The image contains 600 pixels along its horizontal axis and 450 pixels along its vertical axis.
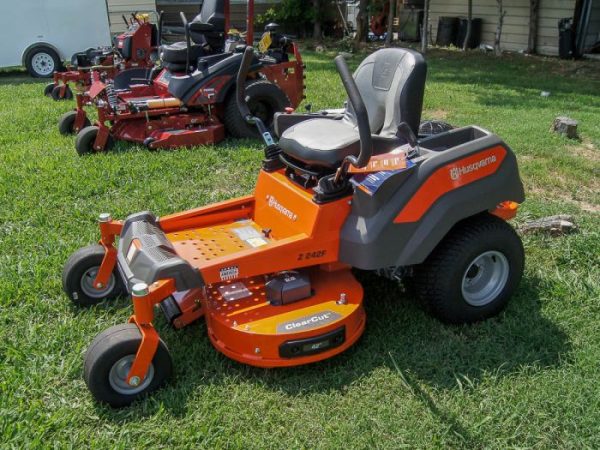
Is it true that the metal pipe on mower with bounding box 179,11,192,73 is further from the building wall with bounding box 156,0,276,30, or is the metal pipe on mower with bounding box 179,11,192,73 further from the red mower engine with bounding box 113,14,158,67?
the building wall with bounding box 156,0,276,30

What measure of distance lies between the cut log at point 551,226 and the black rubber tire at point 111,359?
268 cm

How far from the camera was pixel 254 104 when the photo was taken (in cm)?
657

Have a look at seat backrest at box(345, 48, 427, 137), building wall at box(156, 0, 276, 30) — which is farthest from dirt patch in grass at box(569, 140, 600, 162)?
building wall at box(156, 0, 276, 30)

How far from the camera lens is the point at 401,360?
9.48 feet

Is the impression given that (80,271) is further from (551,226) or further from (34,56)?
(34,56)

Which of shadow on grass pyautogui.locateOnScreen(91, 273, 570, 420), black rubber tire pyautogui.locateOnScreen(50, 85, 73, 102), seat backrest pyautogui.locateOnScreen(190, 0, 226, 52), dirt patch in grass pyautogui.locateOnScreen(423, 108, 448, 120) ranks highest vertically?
seat backrest pyautogui.locateOnScreen(190, 0, 226, 52)

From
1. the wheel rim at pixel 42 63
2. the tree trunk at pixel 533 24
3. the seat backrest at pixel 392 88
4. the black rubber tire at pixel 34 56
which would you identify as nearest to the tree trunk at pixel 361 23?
the tree trunk at pixel 533 24

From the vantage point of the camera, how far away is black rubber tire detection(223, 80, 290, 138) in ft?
21.2

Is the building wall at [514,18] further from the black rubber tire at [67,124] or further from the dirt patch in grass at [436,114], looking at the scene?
the black rubber tire at [67,124]

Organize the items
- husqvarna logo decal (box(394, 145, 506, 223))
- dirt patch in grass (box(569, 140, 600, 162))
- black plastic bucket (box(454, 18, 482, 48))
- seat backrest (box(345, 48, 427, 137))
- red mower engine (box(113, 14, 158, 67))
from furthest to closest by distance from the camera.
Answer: black plastic bucket (box(454, 18, 482, 48))
red mower engine (box(113, 14, 158, 67))
dirt patch in grass (box(569, 140, 600, 162))
seat backrest (box(345, 48, 427, 137))
husqvarna logo decal (box(394, 145, 506, 223))

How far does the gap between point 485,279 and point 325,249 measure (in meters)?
0.94

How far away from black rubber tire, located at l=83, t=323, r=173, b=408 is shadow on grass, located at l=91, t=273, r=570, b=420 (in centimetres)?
6

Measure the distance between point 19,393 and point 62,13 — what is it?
37.2 ft

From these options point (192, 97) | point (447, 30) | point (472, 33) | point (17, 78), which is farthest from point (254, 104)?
point (447, 30)
